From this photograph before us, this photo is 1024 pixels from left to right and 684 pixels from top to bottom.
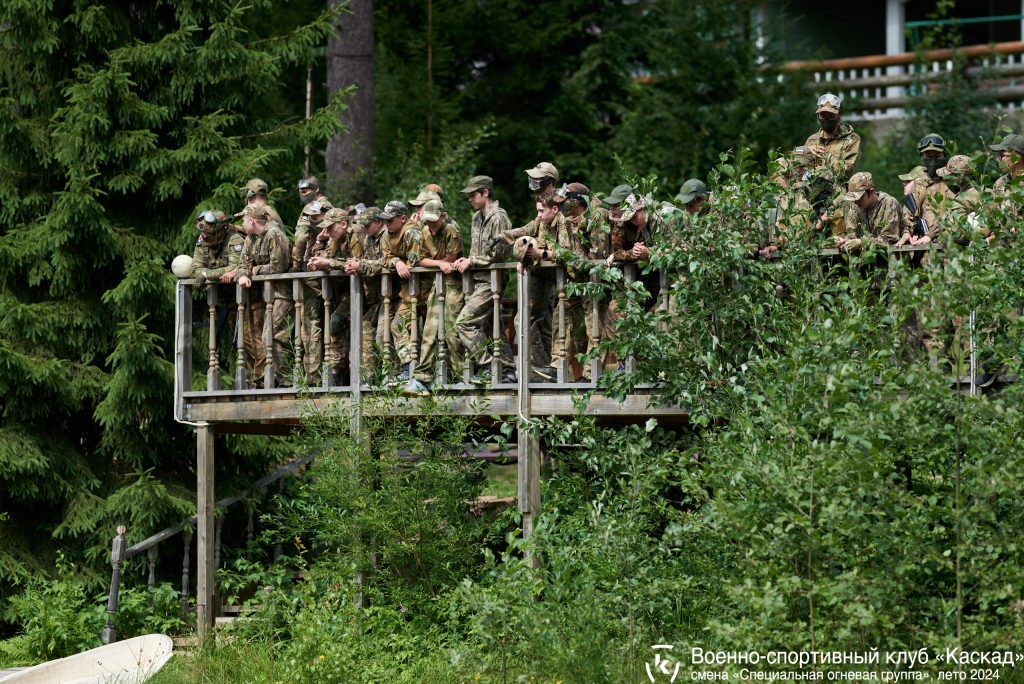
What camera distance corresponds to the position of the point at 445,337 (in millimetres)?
12820

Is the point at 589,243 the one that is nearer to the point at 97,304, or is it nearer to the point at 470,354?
the point at 470,354

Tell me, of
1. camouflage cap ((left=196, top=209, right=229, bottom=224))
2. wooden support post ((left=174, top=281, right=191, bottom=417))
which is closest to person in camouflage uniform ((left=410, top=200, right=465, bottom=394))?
camouflage cap ((left=196, top=209, right=229, bottom=224))

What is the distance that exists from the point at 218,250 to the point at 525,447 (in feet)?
11.2

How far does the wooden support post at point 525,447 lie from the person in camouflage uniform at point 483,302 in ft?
0.80

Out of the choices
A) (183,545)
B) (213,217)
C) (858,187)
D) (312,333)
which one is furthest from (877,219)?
(183,545)

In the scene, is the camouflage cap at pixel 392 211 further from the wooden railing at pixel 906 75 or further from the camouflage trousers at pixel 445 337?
the wooden railing at pixel 906 75

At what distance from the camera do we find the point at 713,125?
2147 centimetres

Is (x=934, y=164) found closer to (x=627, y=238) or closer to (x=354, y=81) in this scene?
(x=627, y=238)

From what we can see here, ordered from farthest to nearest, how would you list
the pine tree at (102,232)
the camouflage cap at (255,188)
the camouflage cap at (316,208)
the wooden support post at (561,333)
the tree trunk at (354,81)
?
the tree trunk at (354,81) < the pine tree at (102,232) < the camouflage cap at (255,188) < the camouflage cap at (316,208) < the wooden support post at (561,333)

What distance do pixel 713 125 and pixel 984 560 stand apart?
481 inches

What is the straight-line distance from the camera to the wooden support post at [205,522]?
14398mm

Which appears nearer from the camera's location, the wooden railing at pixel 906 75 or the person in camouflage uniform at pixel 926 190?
the person in camouflage uniform at pixel 926 190

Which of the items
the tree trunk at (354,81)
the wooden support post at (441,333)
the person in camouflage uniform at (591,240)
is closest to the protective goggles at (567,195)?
the person in camouflage uniform at (591,240)

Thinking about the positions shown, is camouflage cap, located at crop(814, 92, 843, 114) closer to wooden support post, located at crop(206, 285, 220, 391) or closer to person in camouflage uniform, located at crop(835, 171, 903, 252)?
person in camouflage uniform, located at crop(835, 171, 903, 252)
